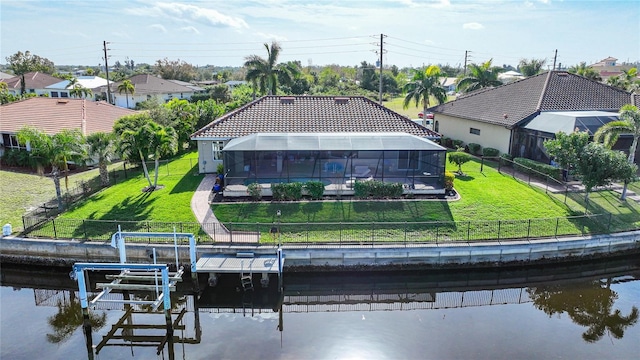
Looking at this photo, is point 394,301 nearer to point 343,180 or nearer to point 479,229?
point 479,229

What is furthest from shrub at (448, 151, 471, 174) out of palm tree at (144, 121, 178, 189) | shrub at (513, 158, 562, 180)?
palm tree at (144, 121, 178, 189)

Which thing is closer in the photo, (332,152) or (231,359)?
(231,359)

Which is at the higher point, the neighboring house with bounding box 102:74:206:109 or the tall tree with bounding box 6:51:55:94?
the tall tree with bounding box 6:51:55:94

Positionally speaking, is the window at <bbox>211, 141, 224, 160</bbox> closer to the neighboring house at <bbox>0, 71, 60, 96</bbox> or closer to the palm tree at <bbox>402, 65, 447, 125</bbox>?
the palm tree at <bbox>402, 65, 447, 125</bbox>

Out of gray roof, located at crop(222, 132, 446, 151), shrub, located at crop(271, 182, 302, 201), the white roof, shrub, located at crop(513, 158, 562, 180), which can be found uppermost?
the white roof

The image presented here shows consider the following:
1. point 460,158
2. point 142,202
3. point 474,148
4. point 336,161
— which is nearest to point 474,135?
point 474,148

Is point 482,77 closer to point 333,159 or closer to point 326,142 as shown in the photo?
point 326,142

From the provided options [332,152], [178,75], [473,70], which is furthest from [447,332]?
[178,75]
